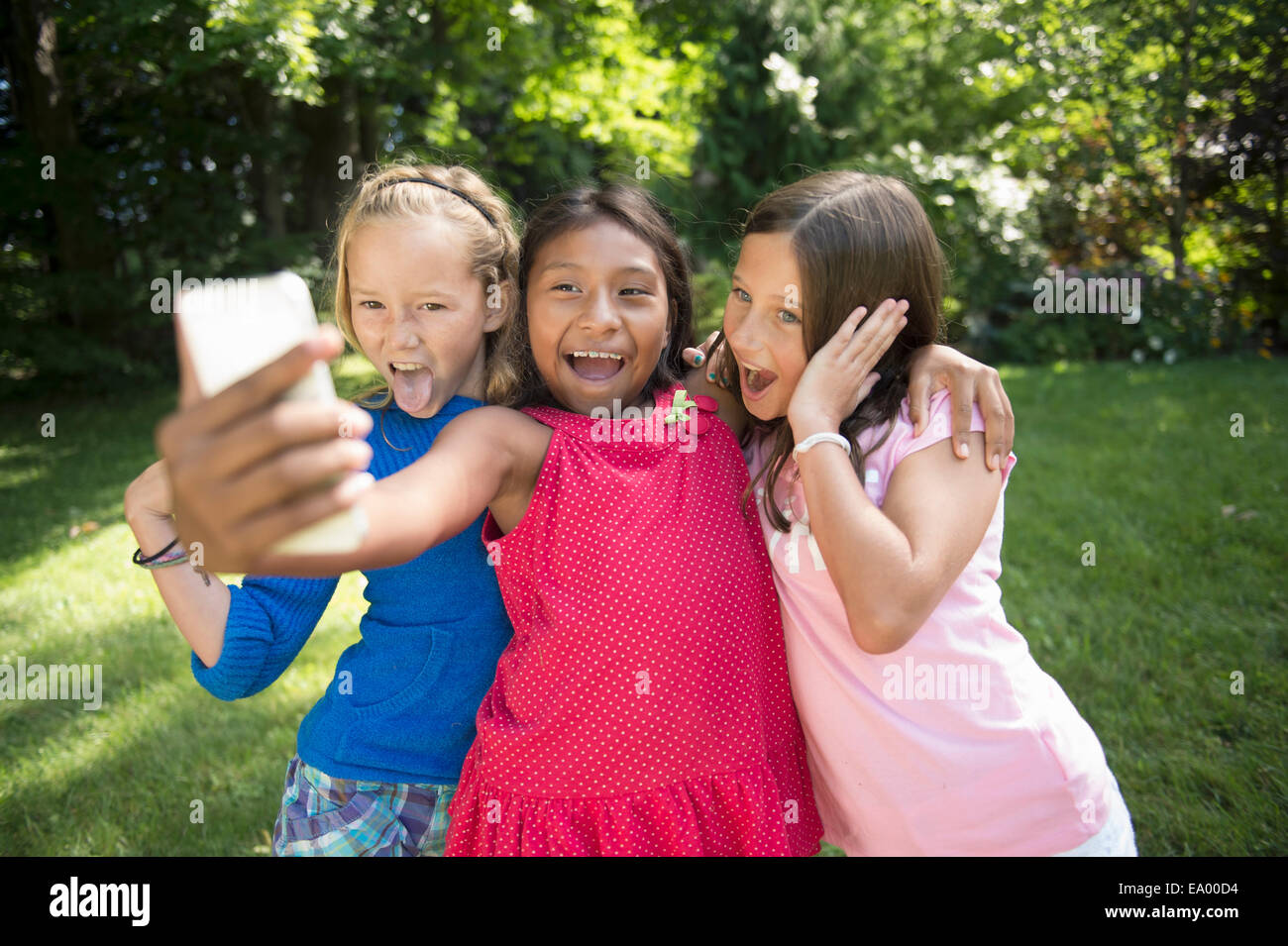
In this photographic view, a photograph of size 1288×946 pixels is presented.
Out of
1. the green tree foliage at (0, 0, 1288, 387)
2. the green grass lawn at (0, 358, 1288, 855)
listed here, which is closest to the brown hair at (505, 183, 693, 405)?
the green grass lawn at (0, 358, 1288, 855)

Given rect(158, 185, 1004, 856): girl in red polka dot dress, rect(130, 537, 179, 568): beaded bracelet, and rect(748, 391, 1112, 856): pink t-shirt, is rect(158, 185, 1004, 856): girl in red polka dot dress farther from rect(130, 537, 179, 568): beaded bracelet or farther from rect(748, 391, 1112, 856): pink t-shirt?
rect(130, 537, 179, 568): beaded bracelet

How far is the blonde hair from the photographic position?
6.14ft

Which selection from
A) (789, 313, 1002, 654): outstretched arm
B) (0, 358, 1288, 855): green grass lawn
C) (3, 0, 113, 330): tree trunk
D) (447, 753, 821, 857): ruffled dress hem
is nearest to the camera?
(789, 313, 1002, 654): outstretched arm

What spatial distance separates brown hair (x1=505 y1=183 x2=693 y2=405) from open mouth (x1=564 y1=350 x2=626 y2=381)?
0.27 ft

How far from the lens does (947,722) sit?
1.78 m

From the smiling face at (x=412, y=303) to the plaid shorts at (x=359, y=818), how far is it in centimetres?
78

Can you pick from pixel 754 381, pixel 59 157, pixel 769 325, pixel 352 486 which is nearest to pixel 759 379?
pixel 754 381

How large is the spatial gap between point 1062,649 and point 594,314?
9.99 ft

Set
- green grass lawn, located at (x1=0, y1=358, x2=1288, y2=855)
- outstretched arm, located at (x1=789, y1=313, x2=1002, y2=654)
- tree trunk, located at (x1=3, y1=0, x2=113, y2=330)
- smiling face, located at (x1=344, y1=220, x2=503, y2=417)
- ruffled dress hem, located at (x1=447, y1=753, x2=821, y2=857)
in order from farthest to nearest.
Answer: tree trunk, located at (x1=3, y1=0, x2=113, y2=330) < green grass lawn, located at (x1=0, y1=358, x2=1288, y2=855) < smiling face, located at (x1=344, y1=220, x2=503, y2=417) < ruffled dress hem, located at (x1=447, y1=753, x2=821, y2=857) < outstretched arm, located at (x1=789, y1=313, x2=1002, y2=654)

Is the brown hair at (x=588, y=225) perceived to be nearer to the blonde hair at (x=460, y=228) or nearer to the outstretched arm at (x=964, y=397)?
the blonde hair at (x=460, y=228)

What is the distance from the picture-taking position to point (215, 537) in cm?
91

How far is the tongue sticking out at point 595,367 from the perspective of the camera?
200cm

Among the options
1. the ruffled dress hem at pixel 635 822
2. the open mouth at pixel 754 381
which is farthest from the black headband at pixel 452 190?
the ruffled dress hem at pixel 635 822
